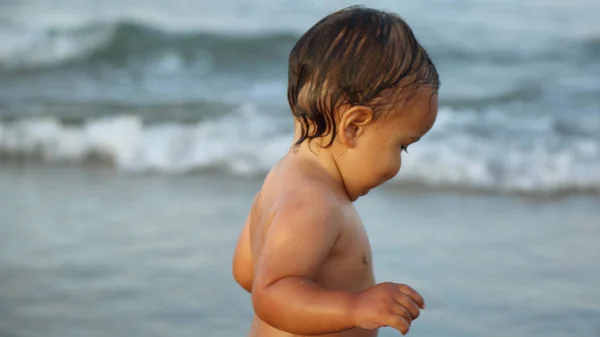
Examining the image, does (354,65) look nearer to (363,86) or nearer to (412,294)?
(363,86)

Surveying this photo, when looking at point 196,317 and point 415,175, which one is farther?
point 415,175

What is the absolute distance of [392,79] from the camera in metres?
1.52

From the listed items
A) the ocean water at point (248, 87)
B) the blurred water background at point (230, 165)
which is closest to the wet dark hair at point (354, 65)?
the blurred water background at point (230, 165)

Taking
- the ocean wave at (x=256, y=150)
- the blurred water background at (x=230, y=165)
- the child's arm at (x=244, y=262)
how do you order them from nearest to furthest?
the child's arm at (x=244, y=262), the blurred water background at (x=230, y=165), the ocean wave at (x=256, y=150)

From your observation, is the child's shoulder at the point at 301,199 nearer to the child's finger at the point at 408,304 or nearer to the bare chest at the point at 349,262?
the bare chest at the point at 349,262

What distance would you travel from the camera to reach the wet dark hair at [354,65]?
4.95ft

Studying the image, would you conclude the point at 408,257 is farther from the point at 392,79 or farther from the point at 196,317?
the point at 392,79

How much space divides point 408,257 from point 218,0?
14.7 feet

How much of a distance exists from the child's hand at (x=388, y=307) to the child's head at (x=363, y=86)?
24 cm

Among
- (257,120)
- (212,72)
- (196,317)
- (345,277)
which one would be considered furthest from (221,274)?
(212,72)

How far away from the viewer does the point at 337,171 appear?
5.28 feet

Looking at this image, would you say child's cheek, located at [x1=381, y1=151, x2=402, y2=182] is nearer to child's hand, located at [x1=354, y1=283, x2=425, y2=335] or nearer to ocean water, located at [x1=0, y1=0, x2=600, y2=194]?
child's hand, located at [x1=354, y1=283, x2=425, y2=335]

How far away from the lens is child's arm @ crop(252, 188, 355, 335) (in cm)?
142

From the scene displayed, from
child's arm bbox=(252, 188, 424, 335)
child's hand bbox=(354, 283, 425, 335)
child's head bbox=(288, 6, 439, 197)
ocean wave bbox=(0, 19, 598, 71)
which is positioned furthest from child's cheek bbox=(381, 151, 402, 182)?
ocean wave bbox=(0, 19, 598, 71)
